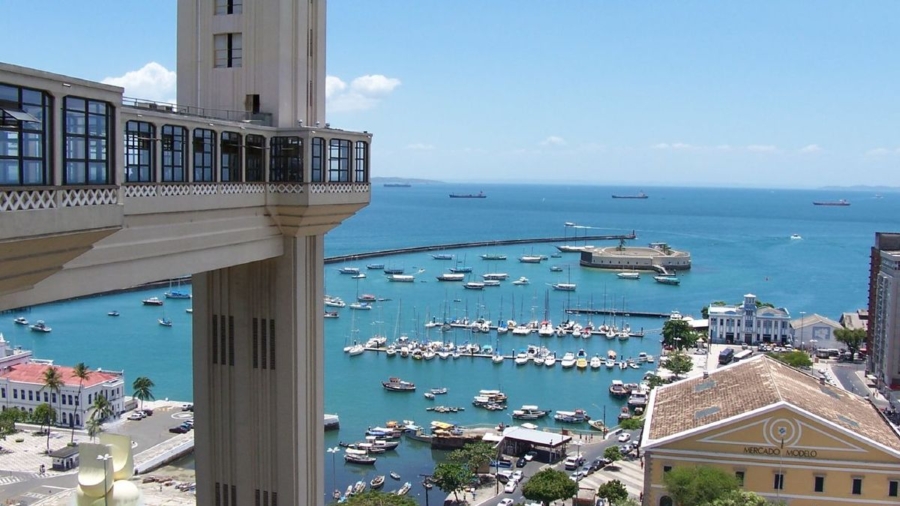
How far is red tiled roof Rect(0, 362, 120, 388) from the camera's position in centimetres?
3356

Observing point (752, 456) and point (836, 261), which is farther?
point (836, 261)

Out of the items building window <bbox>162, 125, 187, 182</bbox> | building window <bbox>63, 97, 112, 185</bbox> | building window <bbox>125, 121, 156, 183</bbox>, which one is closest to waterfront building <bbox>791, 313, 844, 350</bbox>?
building window <bbox>162, 125, 187, 182</bbox>

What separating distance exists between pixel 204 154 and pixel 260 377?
298 cm

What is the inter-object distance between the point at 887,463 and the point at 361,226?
12695 centimetres

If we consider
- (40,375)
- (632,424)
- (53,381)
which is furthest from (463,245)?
(53,381)

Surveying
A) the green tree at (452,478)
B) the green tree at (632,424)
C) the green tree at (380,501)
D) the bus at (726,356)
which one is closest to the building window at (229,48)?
the green tree at (380,501)

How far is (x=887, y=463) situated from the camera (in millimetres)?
→ 18062

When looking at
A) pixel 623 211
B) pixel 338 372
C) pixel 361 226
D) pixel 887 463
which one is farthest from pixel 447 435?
pixel 623 211

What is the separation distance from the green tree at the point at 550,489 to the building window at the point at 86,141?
18.6 metres

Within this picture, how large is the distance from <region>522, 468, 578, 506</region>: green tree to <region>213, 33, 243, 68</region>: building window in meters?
16.0

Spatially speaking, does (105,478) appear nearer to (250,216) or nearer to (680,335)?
(250,216)

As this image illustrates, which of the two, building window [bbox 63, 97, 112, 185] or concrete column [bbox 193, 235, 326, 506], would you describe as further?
concrete column [bbox 193, 235, 326, 506]

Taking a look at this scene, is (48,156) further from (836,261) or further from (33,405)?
(836,261)

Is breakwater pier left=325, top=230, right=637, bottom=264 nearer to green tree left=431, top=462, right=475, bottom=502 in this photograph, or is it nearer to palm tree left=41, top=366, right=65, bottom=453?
palm tree left=41, top=366, right=65, bottom=453
